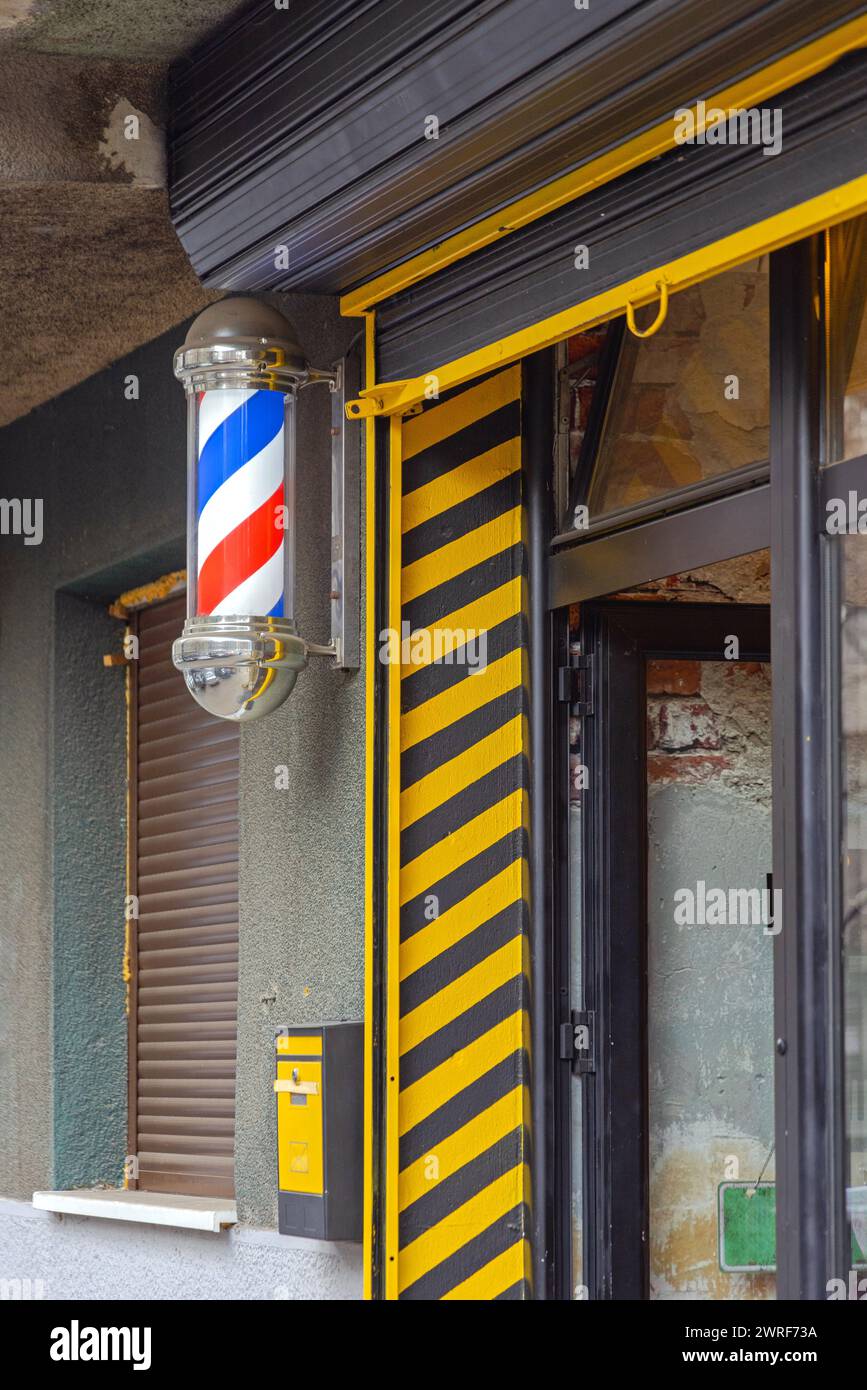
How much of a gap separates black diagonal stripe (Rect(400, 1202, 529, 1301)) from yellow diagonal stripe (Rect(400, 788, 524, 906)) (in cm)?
68

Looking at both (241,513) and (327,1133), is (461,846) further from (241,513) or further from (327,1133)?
(241,513)

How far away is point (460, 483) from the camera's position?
4.14 meters

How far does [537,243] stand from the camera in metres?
3.46

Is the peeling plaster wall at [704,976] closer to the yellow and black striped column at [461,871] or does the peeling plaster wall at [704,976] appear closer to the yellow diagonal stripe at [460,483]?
the yellow and black striped column at [461,871]

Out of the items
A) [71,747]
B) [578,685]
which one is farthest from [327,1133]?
[71,747]

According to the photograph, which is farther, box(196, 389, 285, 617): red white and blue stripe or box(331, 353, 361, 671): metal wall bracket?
box(331, 353, 361, 671): metal wall bracket

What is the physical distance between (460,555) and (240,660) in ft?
1.83

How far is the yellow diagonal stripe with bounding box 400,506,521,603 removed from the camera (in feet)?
13.5

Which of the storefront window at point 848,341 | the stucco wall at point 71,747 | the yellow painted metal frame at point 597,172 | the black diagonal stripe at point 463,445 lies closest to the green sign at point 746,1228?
the black diagonal stripe at point 463,445

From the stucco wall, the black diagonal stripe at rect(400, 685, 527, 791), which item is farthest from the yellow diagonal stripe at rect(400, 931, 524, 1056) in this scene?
the stucco wall

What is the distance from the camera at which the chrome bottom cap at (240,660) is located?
387 cm

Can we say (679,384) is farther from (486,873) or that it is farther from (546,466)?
(486,873)

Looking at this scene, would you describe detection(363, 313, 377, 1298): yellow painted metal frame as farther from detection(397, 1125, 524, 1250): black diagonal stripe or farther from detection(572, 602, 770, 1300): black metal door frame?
detection(572, 602, 770, 1300): black metal door frame

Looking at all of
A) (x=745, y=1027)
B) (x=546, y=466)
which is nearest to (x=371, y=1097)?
(x=745, y=1027)
